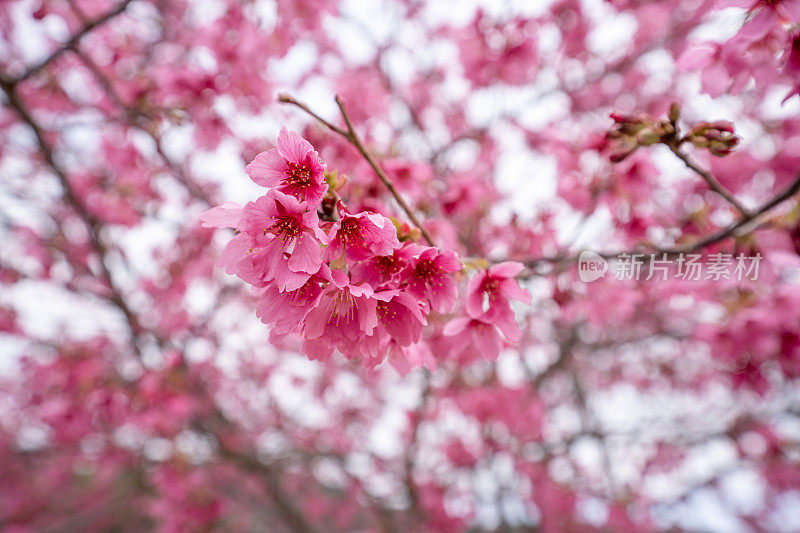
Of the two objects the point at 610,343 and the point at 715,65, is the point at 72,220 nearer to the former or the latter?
the point at 715,65

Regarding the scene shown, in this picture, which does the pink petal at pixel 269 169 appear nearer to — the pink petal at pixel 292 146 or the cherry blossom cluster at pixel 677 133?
the pink petal at pixel 292 146

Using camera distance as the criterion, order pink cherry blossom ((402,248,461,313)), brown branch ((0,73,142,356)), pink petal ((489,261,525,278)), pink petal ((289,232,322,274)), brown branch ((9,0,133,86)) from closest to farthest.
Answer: pink petal ((289,232,322,274)), pink cherry blossom ((402,248,461,313)), pink petal ((489,261,525,278)), brown branch ((9,0,133,86)), brown branch ((0,73,142,356))

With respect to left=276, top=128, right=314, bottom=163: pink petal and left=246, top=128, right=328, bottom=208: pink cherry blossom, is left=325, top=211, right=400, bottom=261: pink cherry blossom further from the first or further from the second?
left=276, top=128, right=314, bottom=163: pink petal

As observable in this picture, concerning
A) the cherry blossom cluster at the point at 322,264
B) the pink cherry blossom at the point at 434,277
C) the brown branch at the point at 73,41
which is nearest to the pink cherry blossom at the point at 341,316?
the cherry blossom cluster at the point at 322,264

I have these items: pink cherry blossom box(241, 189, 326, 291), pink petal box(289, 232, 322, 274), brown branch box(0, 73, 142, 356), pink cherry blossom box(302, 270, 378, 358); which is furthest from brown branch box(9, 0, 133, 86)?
pink cherry blossom box(302, 270, 378, 358)

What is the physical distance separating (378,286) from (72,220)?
4.97m

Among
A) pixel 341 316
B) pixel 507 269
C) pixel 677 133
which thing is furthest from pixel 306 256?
pixel 677 133

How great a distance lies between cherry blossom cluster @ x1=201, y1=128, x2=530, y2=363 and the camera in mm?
1019

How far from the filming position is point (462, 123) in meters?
5.32

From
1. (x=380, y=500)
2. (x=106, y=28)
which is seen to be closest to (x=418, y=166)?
(x=106, y=28)

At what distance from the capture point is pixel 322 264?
1021 millimetres

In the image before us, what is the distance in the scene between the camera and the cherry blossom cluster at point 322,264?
102 centimetres

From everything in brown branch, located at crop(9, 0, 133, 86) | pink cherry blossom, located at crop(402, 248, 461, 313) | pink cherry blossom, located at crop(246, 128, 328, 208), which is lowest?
pink cherry blossom, located at crop(402, 248, 461, 313)

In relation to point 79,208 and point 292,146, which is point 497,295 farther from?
point 79,208
